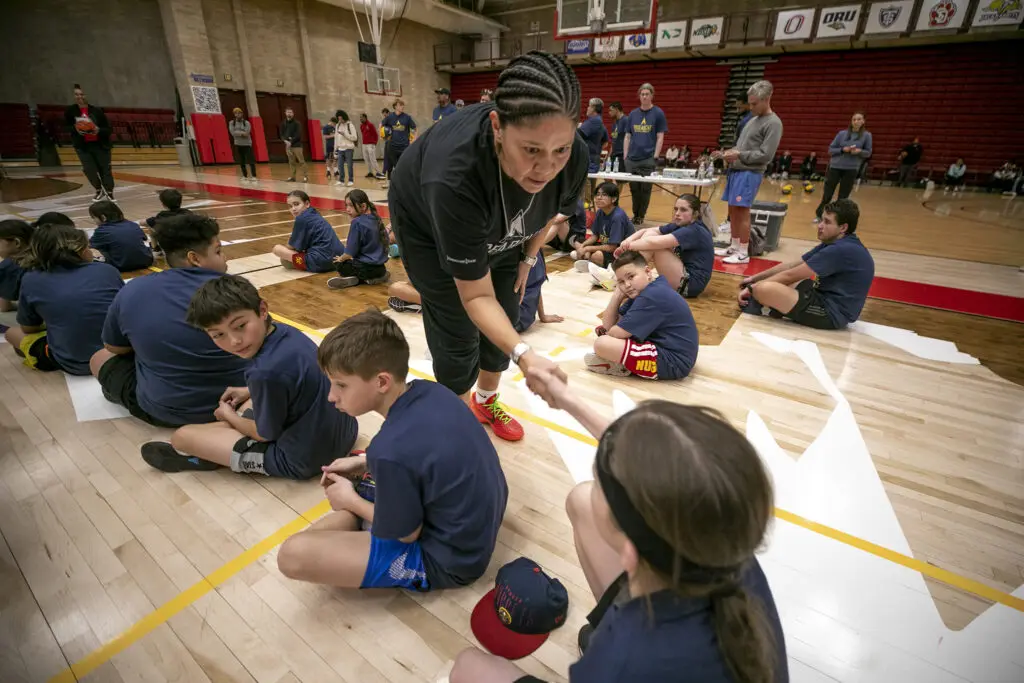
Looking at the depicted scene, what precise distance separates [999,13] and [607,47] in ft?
33.6

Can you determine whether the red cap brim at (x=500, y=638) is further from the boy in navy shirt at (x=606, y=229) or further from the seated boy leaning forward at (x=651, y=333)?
the boy in navy shirt at (x=606, y=229)

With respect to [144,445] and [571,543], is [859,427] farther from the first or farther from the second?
[144,445]

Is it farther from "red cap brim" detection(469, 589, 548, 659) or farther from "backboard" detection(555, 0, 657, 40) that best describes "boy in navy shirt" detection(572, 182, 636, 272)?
"backboard" detection(555, 0, 657, 40)

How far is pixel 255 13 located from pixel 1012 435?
2078 cm

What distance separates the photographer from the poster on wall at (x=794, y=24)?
45.2ft

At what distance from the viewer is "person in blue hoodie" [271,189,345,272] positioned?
4.95 meters

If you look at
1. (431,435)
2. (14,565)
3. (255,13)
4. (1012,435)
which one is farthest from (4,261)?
(255,13)

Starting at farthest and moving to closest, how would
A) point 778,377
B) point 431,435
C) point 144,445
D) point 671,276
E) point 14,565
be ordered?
point 671,276
point 778,377
point 144,445
point 14,565
point 431,435

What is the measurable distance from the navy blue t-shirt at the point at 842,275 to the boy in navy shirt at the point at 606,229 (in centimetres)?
195

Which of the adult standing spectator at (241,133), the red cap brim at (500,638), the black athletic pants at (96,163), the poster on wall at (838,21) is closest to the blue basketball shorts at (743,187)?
the red cap brim at (500,638)

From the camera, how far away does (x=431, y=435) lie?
1324 mm

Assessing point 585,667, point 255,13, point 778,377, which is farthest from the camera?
point 255,13

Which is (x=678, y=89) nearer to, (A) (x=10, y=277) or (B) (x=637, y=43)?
(B) (x=637, y=43)


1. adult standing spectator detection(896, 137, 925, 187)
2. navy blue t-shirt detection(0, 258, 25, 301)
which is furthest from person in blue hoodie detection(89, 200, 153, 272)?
adult standing spectator detection(896, 137, 925, 187)
